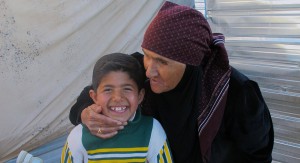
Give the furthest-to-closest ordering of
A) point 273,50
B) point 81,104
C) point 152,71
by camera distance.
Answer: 1. point 273,50
2. point 81,104
3. point 152,71

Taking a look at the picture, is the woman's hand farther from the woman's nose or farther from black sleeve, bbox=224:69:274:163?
black sleeve, bbox=224:69:274:163

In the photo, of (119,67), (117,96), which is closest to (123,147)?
(117,96)

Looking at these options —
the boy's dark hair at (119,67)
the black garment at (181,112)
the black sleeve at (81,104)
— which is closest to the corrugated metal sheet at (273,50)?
the black garment at (181,112)

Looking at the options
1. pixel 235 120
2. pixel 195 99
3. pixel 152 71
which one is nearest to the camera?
pixel 152 71

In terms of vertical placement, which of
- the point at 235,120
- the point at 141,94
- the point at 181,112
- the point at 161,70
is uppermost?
the point at 161,70

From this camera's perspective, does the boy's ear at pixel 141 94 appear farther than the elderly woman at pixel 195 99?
Yes

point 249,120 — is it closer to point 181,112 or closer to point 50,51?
point 181,112

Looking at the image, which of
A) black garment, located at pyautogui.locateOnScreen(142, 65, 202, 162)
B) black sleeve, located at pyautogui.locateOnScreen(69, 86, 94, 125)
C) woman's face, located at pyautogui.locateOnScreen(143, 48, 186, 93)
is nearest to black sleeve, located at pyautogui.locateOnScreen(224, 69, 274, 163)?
black garment, located at pyautogui.locateOnScreen(142, 65, 202, 162)

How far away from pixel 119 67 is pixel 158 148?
0.40 m

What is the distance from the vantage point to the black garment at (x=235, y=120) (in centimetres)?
146

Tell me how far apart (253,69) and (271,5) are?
1.42 feet

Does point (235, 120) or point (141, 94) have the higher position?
point (141, 94)

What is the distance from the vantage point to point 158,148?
1372 mm

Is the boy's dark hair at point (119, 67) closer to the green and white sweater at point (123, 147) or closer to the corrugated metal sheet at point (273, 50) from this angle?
the green and white sweater at point (123, 147)
